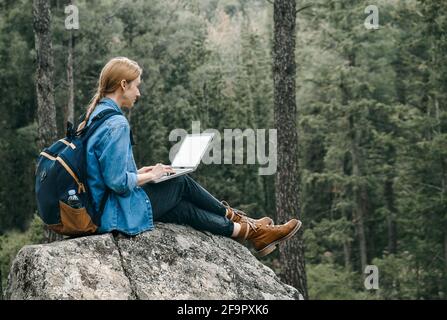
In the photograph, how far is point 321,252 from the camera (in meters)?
28.5

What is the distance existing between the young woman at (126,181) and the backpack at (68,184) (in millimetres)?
54

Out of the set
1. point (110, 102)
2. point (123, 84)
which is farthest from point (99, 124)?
point (123, 84)

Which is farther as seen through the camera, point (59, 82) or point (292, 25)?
point (59, 82)

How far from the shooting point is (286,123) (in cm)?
988

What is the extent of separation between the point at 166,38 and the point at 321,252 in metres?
11.8

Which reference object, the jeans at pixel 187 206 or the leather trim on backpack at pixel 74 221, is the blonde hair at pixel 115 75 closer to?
the leather trim on backpack at pixel 74 221

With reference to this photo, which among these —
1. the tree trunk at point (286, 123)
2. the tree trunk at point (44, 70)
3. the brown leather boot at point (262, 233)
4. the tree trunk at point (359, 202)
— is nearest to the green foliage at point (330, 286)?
the tree trunk at point (359, 202)

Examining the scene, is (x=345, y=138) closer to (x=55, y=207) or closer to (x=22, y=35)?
(x=22, y=35)

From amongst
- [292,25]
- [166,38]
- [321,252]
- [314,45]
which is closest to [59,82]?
[166,38]

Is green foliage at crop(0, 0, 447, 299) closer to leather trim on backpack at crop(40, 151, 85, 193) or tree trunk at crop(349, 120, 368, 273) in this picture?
tree trunk at crop(349, 120, 368, 273)

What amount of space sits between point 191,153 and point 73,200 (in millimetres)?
1107

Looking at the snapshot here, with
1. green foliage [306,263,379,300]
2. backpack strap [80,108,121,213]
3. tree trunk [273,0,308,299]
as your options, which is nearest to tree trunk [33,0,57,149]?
tree trunk [273,0,308,299]

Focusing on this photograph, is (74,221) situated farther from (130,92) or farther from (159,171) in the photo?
(130,92)

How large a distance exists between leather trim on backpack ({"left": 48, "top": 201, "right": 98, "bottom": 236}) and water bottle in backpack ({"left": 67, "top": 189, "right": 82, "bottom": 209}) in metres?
0.02
